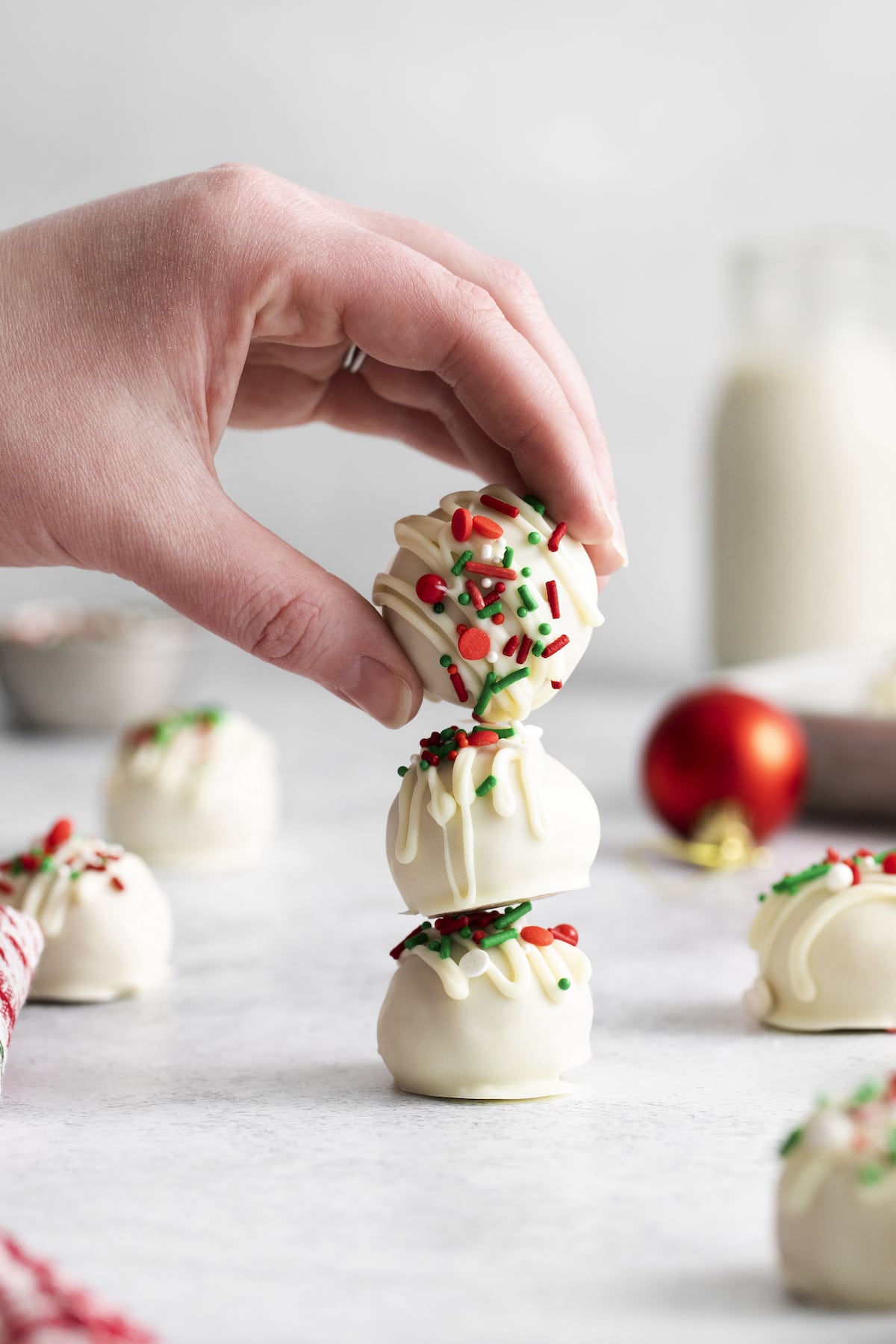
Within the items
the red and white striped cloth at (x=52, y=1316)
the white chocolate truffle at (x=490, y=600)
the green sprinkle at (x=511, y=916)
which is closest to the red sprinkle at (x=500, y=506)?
the white chocolate truffle at (x=490, y=600)

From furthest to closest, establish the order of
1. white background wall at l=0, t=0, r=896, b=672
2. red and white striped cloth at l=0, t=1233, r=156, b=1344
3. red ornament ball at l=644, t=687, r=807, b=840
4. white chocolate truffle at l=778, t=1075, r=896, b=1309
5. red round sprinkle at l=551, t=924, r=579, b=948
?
white background wall at l=0, t=0, r=896, b=672 → red ornament ball at l=644, t=687, r=807, b=840 → red round sprinkle at l=551, t=924, r=579, b=948 → white chocolate truffle at l=778, t=1075, r=896, b=1309 → red and white striped cloth at l=0, t=1233, r=156, b=1344

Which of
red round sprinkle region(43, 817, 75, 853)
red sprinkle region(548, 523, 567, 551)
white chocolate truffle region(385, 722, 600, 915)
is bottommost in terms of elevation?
red round sprinkle region(43, 817, 75, 853)

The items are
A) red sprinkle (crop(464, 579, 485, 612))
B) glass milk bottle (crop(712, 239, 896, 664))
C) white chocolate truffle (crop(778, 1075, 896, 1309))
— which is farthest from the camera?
glass milk bottle (crop(712, 239, 896, 664))

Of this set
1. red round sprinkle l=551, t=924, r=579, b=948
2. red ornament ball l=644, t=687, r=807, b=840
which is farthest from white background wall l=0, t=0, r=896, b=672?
red round sprinkle l=551, t=924, r=579, b=948

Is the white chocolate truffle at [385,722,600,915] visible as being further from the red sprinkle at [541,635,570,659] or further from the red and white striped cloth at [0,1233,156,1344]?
the red and white striped cloth at [0,1233,156,1344]

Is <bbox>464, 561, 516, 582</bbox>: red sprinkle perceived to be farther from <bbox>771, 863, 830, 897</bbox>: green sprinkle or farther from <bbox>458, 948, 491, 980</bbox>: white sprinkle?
<bbox>771, 863, 830, 897</bbox>: green sprinkle

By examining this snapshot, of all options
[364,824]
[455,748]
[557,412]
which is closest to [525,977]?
[455,748]

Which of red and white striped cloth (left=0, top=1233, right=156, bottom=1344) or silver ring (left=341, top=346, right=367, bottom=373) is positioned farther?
silver ring (left=341, top=346, right=367, bottom=373)

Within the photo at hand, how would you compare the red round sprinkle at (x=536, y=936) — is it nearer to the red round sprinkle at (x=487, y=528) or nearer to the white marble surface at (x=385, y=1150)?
the white marble surface at (x=385, y=1150)

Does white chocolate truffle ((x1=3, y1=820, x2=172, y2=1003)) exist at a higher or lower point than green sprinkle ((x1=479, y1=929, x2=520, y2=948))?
lower
